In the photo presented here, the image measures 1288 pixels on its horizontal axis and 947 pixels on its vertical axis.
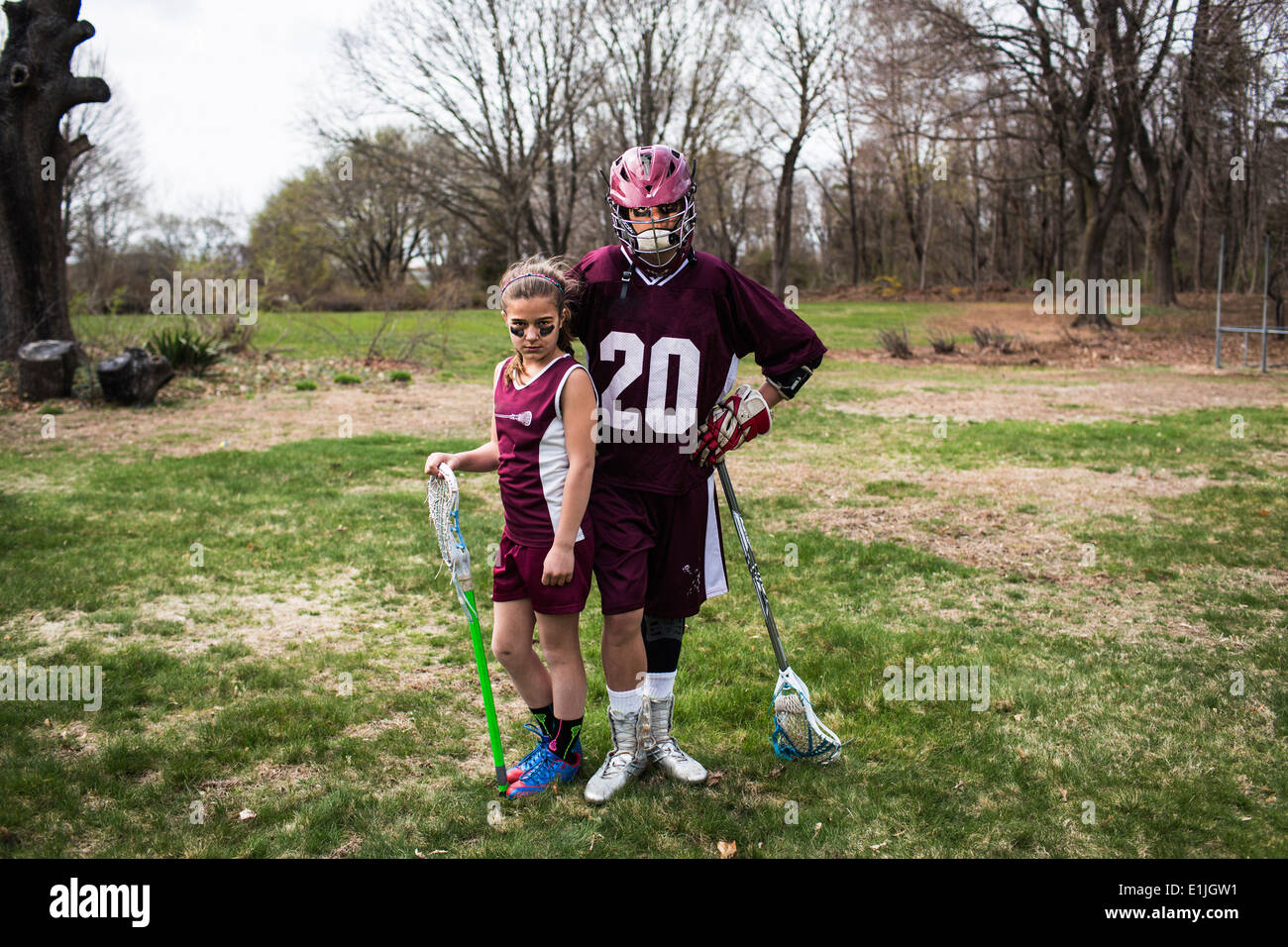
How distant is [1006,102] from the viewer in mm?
22734

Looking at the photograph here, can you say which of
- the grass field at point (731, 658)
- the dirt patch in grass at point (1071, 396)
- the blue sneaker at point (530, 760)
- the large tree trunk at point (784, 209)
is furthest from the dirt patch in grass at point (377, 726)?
the large tree trunk at point (784, 209)

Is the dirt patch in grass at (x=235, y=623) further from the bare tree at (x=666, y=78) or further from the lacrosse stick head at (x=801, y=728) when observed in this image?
the bare tree at (x=666, y=78)

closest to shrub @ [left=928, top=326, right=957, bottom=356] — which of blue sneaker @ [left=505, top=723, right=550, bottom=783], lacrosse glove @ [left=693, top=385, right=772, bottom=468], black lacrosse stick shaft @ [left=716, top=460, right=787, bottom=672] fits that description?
black lacrosse stick shaft @ [left=716, top=460, right=787, bottom=672]

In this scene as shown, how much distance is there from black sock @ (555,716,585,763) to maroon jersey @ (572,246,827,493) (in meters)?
0.88

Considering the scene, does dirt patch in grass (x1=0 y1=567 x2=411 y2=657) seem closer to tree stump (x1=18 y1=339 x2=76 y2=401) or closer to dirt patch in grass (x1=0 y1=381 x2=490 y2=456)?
dirt patch in grass (x1=0 y1=381 x2=490 y2=456)

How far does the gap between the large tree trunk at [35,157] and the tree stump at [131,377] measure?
217 cm

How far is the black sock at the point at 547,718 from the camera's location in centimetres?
327

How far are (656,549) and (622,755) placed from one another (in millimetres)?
751

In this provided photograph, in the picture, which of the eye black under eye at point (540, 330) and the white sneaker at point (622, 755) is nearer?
the eye black under eye at point (540, 330)

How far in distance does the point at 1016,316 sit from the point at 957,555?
22.8m

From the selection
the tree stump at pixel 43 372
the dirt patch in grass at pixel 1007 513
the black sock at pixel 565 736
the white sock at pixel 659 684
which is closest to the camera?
the black sock at pixel 565 736

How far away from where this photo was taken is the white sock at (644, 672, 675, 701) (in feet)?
11.0

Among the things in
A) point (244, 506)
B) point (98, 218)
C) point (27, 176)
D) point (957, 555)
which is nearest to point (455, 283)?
point (27, 176)

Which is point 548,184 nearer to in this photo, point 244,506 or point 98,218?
point 98,218
